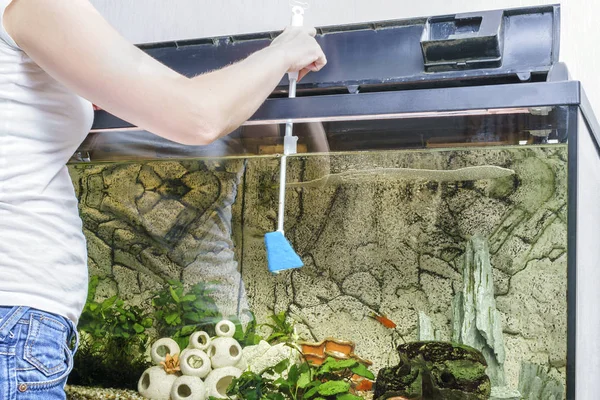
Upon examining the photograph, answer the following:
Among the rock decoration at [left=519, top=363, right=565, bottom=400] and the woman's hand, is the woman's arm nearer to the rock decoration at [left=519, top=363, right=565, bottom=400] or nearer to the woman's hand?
the woman's hand

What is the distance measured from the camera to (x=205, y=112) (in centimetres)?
97

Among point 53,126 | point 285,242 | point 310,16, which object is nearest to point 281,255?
point 285,242

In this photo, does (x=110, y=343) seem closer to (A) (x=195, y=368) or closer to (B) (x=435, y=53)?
(A) (x=195, y=368)

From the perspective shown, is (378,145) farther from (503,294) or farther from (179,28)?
(179,28)

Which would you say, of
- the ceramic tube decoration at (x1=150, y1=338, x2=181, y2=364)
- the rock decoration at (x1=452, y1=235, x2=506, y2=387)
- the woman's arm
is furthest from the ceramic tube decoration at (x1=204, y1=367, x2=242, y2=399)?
the woman's arm

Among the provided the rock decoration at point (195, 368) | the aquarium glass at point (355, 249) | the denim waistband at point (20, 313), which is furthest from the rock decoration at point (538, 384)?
the denim waistband at point (20, 313)

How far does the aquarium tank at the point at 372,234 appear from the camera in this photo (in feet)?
3.83

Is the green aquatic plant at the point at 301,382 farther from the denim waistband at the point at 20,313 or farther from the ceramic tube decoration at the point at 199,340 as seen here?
the denim waistband at the point at 20,313

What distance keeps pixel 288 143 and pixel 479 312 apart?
46 cm

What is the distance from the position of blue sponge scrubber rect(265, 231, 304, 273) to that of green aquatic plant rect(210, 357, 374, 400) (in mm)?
205

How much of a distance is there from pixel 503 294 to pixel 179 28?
1.75m

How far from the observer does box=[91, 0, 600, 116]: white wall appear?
207 cm

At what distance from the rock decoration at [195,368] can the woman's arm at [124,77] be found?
0.54 metres

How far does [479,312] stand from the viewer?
1228mm
